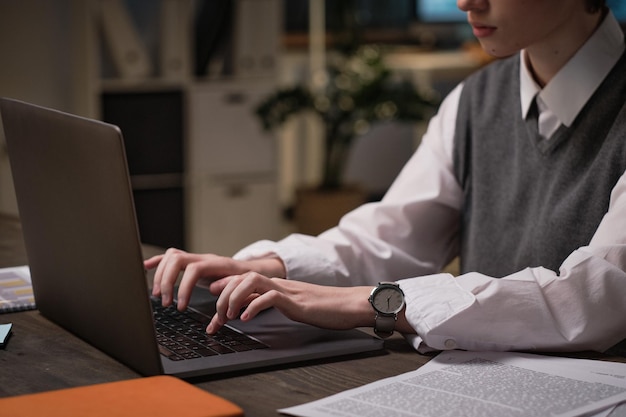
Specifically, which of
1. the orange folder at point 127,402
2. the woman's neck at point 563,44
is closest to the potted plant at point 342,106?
the woman's neck at point 563,44

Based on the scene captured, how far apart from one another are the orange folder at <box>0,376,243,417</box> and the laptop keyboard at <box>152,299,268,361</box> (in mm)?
119

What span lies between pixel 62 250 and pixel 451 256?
2.65 ft

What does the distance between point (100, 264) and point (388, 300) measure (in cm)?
35

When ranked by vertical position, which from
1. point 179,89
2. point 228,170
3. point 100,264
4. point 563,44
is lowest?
point 228,170

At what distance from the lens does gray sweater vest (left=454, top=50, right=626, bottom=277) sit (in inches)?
61.2

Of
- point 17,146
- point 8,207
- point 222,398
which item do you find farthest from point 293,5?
point 222,398

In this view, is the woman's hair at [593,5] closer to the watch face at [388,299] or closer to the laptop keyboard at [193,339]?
the watch face at [388,299]

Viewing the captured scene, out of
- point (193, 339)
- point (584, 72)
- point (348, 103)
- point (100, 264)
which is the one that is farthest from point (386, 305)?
point (348, 103)

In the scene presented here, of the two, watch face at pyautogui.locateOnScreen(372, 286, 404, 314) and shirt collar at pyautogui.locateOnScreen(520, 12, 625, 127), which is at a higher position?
shirt collar at pyautogui.locateOnScreen(520, 12, 625, 127)

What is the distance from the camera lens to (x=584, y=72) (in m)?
1.59

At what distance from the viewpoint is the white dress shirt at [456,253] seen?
1.21 metres

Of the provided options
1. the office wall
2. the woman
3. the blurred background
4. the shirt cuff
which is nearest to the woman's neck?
the woman

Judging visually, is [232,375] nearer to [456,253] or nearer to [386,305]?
[386,305]

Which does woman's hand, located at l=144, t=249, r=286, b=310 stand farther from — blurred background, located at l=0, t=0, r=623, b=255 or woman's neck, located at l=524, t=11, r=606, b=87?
blurred background, located at l=0, t=0, r=623, b=255
